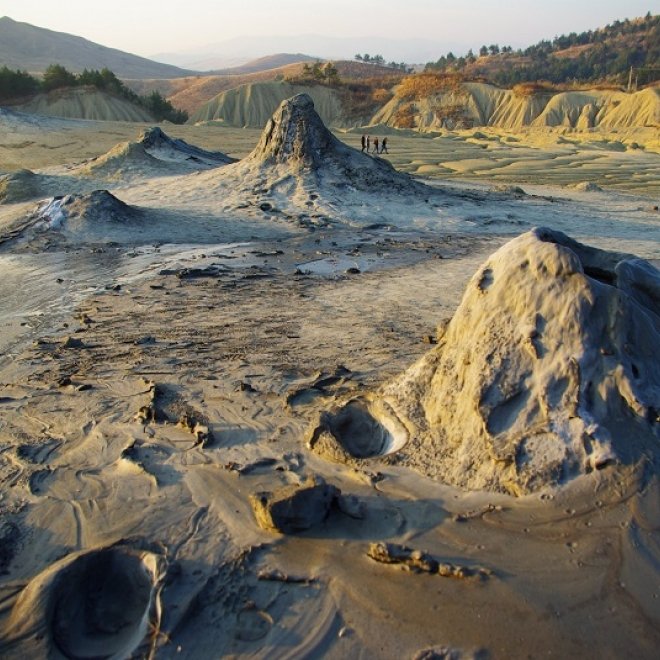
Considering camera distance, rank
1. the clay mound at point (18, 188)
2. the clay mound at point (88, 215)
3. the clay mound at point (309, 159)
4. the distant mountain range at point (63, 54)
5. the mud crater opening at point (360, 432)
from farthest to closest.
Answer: the distant mountain range at point (63, 54), the clay mound at point (18, 188), the clay mound at point (309, 159), the clay mound at point (88, 215), the mud crater opening at point (360, 432)

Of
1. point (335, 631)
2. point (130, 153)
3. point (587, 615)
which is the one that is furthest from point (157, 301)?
point (130, 153)

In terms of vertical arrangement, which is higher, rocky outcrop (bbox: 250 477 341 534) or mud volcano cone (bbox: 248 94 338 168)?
mud volcano cone (bbox: 248 94 338 168)

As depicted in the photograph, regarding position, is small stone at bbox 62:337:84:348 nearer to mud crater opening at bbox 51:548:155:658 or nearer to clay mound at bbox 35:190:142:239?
mud crater opening at bbox 51:548:155:658

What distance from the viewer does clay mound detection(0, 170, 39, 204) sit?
587 inches

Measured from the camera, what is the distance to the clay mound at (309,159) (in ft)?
45.2

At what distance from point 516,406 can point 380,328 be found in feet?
9.17

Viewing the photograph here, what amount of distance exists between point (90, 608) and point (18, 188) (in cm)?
1407

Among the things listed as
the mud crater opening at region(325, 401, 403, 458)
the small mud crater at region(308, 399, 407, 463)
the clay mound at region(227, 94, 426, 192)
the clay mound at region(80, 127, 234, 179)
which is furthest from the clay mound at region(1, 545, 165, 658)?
the clay mound at region(80, 127, 234, 179)

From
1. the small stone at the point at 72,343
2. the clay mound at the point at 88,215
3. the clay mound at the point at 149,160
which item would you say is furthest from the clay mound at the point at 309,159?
the small stone at the point at 72,343

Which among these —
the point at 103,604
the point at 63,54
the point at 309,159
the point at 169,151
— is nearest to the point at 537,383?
the point at 103,604

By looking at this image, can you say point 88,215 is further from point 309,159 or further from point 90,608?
point 90,608

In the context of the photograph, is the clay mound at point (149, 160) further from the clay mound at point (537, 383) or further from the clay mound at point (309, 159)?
the clay mound at point (537, 383)

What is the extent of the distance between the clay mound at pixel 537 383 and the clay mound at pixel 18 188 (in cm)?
1335

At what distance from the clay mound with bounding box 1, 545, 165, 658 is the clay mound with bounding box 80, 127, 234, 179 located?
14.6m
